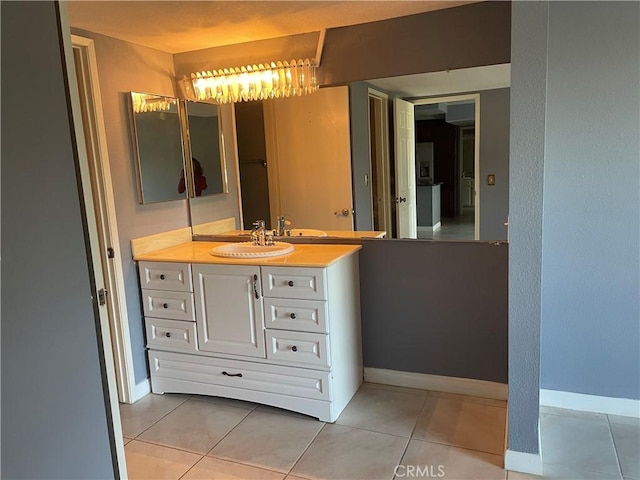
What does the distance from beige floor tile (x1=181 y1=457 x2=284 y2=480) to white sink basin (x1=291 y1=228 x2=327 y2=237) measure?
1.35 m

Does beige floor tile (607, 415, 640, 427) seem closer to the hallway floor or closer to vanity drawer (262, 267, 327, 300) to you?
the hallway floor

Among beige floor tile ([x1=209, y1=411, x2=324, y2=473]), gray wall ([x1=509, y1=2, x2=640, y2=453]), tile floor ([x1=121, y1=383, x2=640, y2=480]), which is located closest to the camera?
gray wall ([x1=509, y1=2, x2=640, y2=453])

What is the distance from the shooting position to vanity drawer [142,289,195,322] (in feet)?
9.05

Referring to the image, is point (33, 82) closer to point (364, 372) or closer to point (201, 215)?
point (201, 215)

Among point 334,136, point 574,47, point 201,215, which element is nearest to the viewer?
point 574,47

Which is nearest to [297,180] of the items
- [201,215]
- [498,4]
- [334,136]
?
[334,136]

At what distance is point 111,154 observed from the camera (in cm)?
268

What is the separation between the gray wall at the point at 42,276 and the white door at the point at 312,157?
1632mm

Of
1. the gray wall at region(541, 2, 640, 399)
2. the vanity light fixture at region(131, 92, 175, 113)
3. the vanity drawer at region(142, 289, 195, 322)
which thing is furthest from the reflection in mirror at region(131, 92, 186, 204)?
the gray wall at region(541, 2, 640, 399)

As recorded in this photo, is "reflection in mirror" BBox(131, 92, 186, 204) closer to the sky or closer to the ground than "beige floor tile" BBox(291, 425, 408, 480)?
closer to the sky

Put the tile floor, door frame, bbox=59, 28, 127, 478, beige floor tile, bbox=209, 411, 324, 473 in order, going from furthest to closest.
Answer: beige floor tile, bbox=209, 411, 324, 473 → the tile floor → door frame, bbox=59, 28, 127, 478

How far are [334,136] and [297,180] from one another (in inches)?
14.2

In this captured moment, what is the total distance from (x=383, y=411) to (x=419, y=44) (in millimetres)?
1948

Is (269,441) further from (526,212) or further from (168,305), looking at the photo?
(526,212)
